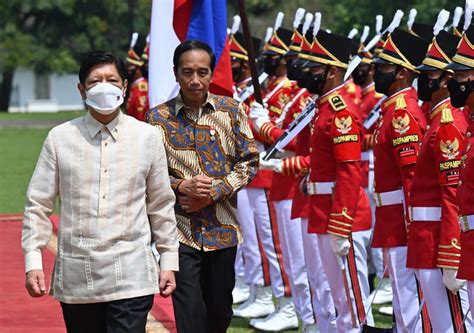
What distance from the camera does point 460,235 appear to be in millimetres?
5680

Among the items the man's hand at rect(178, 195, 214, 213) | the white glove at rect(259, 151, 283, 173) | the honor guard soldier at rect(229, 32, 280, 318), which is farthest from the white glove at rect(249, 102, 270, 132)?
the man's hand at rect(178, 195, 214, 213)

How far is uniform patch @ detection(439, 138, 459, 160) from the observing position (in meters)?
5.96

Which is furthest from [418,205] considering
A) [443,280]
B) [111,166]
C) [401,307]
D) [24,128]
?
[24,128]

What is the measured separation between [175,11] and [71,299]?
3136mm

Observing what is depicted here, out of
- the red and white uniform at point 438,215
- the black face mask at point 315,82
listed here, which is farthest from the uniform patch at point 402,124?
the black face mask at point 315,82

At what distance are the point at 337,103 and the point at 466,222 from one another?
1.97 m

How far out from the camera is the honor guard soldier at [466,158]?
5410 mm

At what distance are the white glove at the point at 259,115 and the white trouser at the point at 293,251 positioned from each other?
66 cm

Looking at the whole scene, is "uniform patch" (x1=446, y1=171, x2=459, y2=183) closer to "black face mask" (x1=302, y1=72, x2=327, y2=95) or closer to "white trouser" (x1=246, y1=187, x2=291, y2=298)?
"black face mask" (x1=302, y1=72, x2=327, y2=95)

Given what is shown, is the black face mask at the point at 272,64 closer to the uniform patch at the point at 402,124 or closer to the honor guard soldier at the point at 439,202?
the uniform patch at the point at 402,124

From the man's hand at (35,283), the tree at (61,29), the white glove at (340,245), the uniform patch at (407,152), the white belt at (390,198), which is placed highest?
the tree at (61,29)

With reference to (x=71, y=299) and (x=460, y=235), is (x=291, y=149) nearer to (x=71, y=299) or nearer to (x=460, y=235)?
(x=460, y=235)

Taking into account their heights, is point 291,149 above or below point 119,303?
→ above

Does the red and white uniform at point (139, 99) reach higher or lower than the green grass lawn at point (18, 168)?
higher
